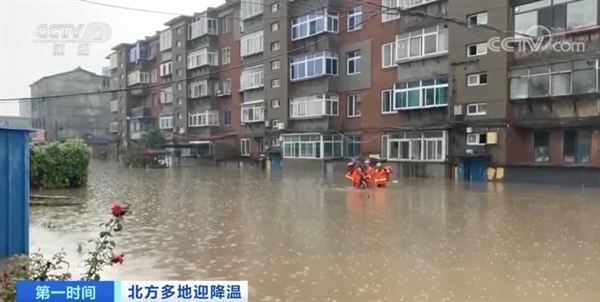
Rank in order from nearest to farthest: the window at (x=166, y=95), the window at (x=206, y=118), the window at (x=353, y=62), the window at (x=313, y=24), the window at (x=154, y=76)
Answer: the window at (x=353, y=62) < the window at (x=313, y=24) < the window at (x=206, y=118) < the window at (x=166, y=95) < the window at (x=154, y=76)

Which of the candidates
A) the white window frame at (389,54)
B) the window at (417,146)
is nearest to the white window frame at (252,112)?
the white window frame at (389,54)

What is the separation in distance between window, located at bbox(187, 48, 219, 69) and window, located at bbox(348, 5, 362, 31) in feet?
49.8

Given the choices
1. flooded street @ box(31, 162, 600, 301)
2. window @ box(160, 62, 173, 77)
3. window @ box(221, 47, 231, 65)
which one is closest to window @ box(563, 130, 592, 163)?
flooded street @ box(31, 162, 600, 301)

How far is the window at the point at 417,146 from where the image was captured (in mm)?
25188

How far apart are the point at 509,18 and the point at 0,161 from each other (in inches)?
839

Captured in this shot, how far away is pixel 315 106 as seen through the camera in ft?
105

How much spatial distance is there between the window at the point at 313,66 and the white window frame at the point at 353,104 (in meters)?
→ 1.85

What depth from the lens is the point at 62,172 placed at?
1919 centimetres

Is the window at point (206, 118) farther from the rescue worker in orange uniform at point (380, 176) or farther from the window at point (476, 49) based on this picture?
the rescue worker in orange uniform at point (380, 176)

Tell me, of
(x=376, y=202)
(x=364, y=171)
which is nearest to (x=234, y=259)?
(x=376, y=202)

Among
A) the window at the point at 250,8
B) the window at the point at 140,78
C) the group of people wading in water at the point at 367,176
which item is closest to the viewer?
the group of people wading in water at the point at 367,176

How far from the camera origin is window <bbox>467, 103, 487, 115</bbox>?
76.8ft

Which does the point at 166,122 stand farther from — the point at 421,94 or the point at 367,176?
the point at 367,176

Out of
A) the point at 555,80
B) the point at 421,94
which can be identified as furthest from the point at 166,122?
the point at 555,80
